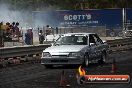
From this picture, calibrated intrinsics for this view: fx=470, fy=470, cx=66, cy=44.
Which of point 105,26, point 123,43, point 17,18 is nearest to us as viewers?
point 123,43

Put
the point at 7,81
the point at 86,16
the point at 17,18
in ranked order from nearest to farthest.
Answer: the point at 7,81
the point at 86,16
the point at 17,18

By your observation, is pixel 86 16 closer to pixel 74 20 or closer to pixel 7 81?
pixel 74 20

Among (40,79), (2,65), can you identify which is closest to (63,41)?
(2,65)

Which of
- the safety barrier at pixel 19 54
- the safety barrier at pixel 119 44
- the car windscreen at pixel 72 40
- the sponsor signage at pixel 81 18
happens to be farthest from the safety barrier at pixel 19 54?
the sponsor signage at pixel 81 18

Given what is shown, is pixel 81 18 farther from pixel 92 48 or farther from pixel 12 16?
pixel 92 48

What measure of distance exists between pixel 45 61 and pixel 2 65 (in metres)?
2.47

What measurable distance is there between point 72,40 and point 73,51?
1296 millimetres

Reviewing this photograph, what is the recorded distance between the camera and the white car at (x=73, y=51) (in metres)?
18.4

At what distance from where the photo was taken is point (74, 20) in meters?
56.2

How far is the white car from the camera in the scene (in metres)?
18.4

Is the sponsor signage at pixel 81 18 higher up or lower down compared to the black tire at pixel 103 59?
higher up

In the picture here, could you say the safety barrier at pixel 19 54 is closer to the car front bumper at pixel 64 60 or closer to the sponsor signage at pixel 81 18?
the car front bumper at pixel 64 60

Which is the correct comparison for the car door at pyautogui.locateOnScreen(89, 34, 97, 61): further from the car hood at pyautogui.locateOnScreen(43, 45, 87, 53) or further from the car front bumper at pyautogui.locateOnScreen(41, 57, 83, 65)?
the car front bumper at pyautogui.locateOnScreen(41, 57, 83, 65)

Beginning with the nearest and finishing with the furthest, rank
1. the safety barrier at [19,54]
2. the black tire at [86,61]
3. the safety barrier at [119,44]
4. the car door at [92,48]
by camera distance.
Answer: the black tire at [86,61] < the car door at [92,48] < the safety barrier at [19,54] < the safety barrier at [119,44]
